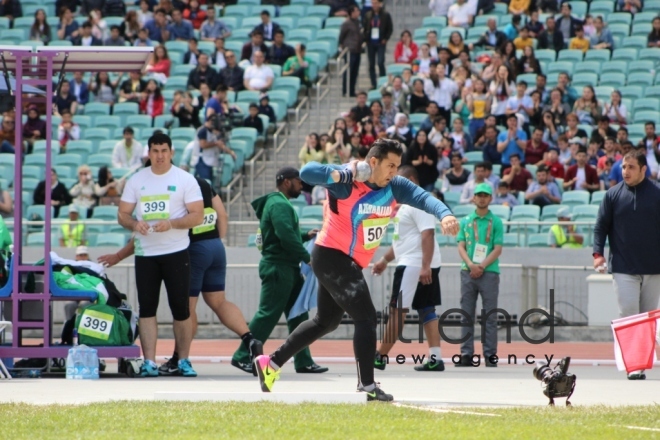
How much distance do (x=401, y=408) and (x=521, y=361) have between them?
6.12 metres

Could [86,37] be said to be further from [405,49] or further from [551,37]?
[551,37]

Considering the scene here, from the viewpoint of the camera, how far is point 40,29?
85.1ft

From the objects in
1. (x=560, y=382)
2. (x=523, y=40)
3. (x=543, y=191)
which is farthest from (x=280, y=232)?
(x=523, y=40)

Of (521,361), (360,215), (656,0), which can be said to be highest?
(656,0)

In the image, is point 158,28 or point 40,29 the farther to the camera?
point 40,29

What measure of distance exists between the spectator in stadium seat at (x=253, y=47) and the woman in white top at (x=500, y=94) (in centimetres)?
513

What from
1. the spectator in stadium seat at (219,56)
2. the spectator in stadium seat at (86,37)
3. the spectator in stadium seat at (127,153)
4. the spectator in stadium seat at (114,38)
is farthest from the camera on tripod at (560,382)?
the spectator in stadium seat at (86,37)

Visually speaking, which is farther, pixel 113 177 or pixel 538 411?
pixel 113 177

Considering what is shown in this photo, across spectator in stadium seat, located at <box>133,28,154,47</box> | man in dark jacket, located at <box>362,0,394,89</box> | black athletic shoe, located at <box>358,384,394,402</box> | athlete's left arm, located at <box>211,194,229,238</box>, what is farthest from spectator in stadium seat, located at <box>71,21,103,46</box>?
black athletic shoe, located at <box>358,384,394,402</box>

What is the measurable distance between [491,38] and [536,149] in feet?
12.8

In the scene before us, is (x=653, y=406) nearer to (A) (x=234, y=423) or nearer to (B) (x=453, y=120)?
(A) (x=234, y=423)

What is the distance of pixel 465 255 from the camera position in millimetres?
13070

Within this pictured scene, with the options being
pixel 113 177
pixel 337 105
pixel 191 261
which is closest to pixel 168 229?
pixel 191 261

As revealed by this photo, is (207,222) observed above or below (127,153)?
above
